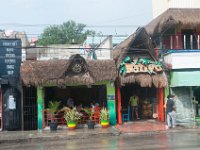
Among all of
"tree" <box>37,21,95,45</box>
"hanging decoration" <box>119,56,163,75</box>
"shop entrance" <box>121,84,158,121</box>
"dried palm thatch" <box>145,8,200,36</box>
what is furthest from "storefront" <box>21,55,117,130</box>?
"tree" <box>37,21,95,45</box>

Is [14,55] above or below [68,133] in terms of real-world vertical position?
above

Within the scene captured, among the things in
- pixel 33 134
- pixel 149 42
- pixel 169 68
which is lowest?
pixel 33 134

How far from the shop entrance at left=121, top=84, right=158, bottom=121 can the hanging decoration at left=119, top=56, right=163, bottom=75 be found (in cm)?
254

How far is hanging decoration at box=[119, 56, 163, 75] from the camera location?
22703mm

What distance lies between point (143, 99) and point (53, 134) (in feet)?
26.9

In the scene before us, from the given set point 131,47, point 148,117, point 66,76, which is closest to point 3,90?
point 66,76

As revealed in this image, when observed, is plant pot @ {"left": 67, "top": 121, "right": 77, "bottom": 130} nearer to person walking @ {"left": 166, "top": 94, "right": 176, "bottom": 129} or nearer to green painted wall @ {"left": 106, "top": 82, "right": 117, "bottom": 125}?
green painted wall @ {"left": 106, "top": 82, "right": 117, "bottom": 125}

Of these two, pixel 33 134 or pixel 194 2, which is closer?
pixel 33 134

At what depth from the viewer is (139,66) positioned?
22.9m

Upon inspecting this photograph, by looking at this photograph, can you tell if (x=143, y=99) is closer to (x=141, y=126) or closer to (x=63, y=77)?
(x=141, y=126)

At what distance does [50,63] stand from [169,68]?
23.3 feet

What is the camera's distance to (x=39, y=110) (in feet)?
73.7

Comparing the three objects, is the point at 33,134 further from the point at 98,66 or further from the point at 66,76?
the point at 98,66

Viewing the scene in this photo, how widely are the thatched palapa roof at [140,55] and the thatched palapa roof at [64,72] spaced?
2.64ft
